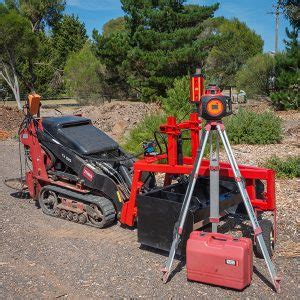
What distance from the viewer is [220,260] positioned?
14.5 feet

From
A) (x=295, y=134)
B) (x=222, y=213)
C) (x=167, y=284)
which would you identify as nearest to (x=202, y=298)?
(x=167, y=284)

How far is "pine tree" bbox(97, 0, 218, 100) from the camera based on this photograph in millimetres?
24469

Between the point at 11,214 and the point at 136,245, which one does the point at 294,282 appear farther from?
the point at 11,214

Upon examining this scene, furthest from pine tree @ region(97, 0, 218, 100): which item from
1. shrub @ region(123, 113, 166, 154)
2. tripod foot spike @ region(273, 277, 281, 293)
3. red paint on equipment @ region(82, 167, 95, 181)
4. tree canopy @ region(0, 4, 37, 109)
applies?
tripod foot spike @ region(273, 277, 281, 293)

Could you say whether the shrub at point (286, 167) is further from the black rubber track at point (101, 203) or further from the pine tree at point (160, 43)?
the pine tree at point (160, 43)

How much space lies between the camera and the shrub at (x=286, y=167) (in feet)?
27.8

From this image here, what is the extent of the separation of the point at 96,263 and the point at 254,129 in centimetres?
768

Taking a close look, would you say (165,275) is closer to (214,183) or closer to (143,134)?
(214,183)

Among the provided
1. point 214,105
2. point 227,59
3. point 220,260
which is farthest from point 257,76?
point 220,260

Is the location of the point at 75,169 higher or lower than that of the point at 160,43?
lower

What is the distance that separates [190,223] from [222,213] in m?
0.75

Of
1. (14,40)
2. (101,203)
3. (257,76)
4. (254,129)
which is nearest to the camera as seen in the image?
(101,203)

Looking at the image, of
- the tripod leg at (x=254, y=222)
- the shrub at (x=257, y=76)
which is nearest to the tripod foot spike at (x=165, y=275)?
the tripod leg at (x=254, y=222)

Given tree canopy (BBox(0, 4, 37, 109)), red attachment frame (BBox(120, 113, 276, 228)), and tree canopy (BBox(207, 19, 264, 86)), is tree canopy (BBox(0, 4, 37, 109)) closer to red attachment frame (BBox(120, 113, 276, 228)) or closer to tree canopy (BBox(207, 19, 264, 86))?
tree canopy (BBox(207, 19, 264, 86))
